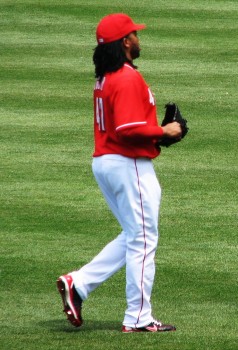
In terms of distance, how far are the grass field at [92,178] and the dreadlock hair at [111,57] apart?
1601mm

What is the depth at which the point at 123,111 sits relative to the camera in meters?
7.27

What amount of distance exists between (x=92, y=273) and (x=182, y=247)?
2.18 m

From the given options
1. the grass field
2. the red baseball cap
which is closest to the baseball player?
the red baseball cap

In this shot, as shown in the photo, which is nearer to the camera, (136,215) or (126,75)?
(126,75)

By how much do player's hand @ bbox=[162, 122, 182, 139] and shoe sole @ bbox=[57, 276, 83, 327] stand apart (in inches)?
45.2

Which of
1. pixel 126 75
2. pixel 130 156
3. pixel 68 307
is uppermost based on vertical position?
pixel 126 75

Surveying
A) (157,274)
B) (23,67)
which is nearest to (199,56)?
(23,67)

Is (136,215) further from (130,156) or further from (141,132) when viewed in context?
(141,132)

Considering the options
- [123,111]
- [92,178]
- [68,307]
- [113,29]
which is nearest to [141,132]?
[123,111]

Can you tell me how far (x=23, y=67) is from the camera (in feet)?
59.5

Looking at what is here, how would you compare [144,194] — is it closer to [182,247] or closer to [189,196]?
[182,247]

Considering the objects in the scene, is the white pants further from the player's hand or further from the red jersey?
the player's hand

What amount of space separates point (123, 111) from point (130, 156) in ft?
1.05

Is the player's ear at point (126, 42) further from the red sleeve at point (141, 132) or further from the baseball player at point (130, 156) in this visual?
the red sleeve at point (141, 132)
